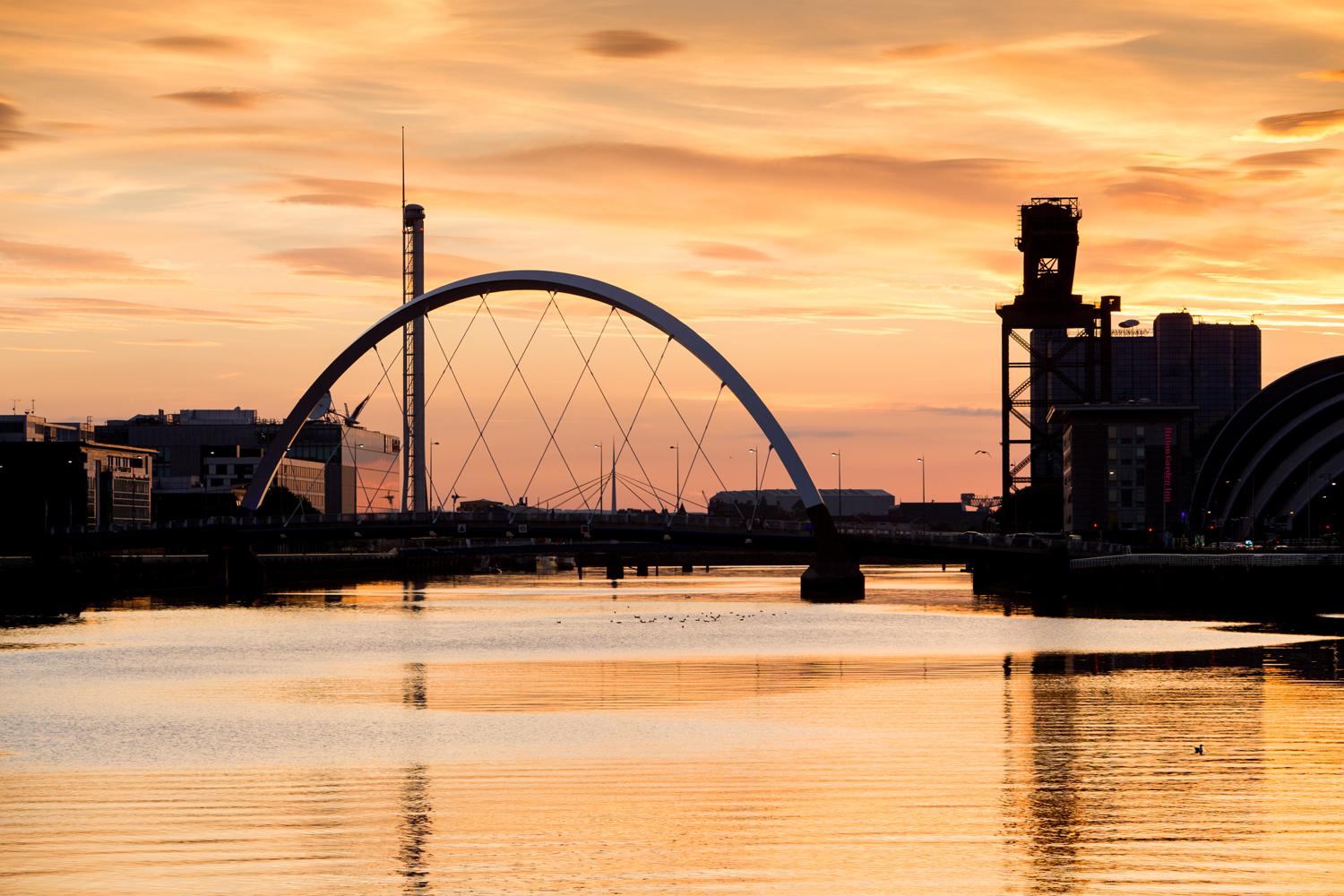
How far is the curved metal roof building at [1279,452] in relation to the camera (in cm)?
17200

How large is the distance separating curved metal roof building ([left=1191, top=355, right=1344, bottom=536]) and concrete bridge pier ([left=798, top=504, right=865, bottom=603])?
6102cm

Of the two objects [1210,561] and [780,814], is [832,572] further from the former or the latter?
[780,814]

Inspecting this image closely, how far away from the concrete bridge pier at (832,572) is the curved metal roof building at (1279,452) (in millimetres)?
61016

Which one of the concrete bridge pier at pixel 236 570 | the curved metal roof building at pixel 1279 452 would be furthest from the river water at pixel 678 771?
the curved metal roof building at pixel 1279 452

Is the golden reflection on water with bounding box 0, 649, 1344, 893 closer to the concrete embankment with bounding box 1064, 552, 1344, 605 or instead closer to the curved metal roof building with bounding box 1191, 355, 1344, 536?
the concrete embankment with bounding box 1064, 552, 1344, 605

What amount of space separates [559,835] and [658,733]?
14.2 metres

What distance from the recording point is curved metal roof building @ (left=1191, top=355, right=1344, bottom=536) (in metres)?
172

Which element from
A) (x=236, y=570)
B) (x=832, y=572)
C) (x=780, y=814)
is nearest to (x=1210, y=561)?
(x=832, y=572)

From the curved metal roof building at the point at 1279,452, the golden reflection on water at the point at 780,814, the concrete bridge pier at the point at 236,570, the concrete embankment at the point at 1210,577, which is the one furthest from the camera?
the curved metal roof building at the point at 1279,452

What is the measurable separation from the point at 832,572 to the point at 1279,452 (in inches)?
2917

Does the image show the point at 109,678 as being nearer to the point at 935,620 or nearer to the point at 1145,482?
the point at 935,620

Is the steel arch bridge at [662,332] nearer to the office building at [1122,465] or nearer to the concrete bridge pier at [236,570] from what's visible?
the concrete bridge pier at [236,570]

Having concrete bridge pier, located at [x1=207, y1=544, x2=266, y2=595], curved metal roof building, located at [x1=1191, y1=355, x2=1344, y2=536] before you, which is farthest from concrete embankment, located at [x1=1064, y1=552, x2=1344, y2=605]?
concrete bridge pier, located at [x1=207, y1=544, x2=266, y2=595]

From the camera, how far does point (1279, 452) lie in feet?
600
